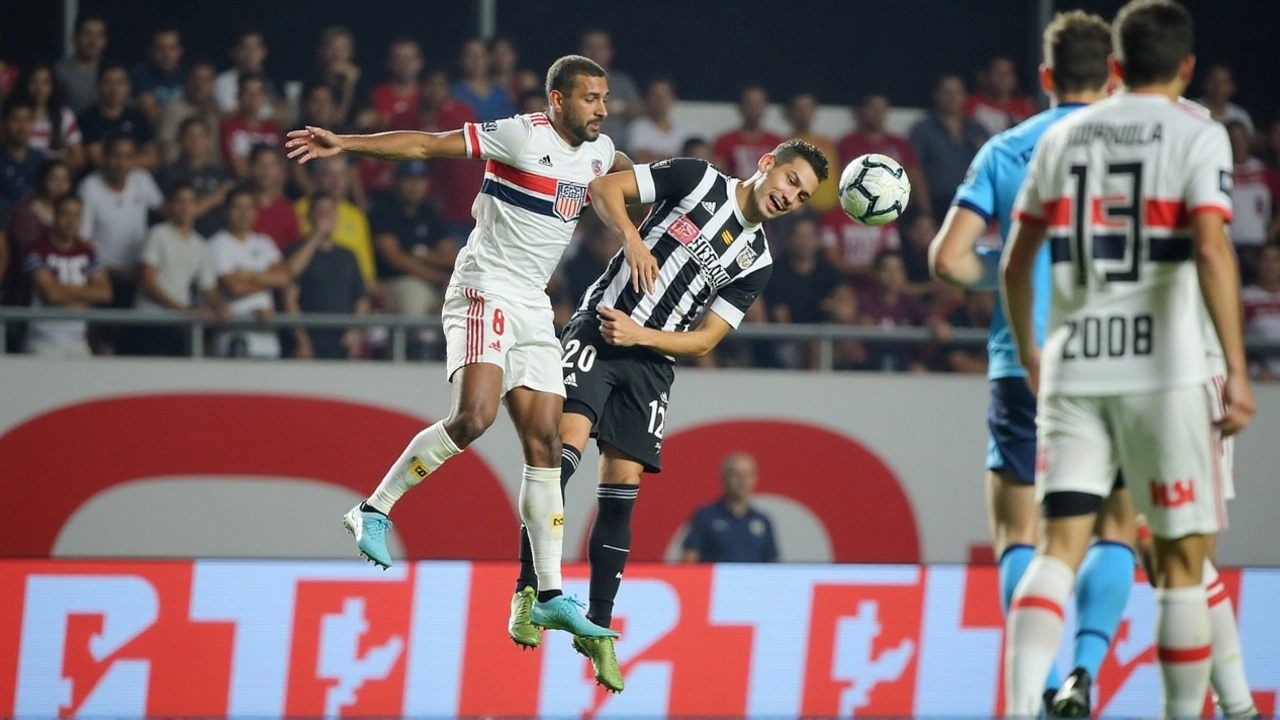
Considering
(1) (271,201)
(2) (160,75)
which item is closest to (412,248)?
(1) (271,201)

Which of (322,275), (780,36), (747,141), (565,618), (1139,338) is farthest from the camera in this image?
(780,36)

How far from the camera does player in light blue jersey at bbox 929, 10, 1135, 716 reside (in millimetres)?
4578

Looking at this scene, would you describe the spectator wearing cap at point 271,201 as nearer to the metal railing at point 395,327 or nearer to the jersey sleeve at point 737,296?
the metal railing at point 395,327

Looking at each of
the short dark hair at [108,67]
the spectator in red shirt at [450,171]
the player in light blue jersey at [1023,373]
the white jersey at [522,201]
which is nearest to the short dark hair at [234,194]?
the short dark hair at [108,67]

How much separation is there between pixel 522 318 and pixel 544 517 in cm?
76

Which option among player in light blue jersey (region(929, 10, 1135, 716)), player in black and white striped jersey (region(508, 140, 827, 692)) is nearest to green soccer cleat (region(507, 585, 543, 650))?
player in black and white striped jersey (region(508, 140, 827, 692))

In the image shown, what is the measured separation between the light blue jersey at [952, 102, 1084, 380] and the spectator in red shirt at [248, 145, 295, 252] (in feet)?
19.2

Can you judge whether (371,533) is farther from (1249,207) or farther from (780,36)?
(780,36)

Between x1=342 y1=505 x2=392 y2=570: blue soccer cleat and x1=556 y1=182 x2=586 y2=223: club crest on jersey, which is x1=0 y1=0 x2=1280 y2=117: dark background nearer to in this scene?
x1=556 y1=182 x2=586 y2=223: club crest on jersey

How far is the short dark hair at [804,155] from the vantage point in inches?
242

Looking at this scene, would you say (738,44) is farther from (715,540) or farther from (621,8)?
(715,540)

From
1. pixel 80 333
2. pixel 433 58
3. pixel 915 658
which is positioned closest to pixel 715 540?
pixel 915 658

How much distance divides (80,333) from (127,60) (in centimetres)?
292

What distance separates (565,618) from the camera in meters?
5.94
